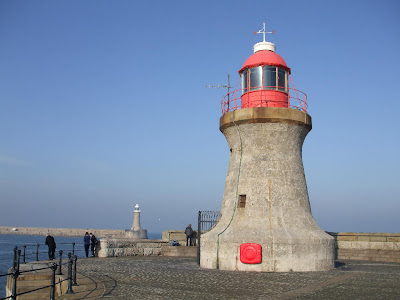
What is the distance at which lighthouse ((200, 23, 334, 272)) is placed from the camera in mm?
12203

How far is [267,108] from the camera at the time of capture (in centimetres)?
1328

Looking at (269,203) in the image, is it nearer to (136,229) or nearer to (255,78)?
(255,78)

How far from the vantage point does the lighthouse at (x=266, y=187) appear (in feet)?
40.0

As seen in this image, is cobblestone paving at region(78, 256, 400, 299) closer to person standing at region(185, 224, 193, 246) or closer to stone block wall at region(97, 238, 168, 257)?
stone block wall at region(97, 238, 168, 257)

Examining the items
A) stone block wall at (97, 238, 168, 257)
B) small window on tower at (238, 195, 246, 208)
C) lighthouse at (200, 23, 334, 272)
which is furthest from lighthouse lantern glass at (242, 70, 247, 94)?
stone block wall at (97, 238, 168, 257)

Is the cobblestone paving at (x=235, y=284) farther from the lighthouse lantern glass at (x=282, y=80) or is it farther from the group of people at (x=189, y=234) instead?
the lighthouse lantern glass at (x=282, y=80)

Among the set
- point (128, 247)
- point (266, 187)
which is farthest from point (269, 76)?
point (128, 247)

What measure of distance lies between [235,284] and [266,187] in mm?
4391

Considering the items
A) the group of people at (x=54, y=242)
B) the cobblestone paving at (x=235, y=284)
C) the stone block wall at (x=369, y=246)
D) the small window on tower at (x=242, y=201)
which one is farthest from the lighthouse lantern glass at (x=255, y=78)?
the group of people at (x=54, y=242)

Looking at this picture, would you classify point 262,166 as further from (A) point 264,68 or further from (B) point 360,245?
(B) point 360,245

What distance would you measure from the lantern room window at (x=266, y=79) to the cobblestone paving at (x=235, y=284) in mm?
6061

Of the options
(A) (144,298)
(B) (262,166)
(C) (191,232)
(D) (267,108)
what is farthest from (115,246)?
(A) (144,298)

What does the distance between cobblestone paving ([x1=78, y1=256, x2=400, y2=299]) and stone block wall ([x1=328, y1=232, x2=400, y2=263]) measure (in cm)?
443

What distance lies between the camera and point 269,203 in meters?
13.1
